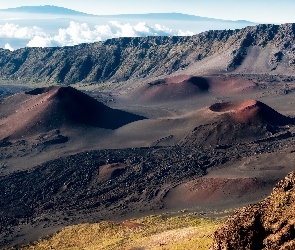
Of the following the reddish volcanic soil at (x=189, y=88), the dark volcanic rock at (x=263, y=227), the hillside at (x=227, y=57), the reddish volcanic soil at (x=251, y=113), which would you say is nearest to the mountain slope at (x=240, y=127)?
the reddish volcanic soil at (x=251, y=113)

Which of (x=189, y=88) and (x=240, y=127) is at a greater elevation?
(x=189, y=88)

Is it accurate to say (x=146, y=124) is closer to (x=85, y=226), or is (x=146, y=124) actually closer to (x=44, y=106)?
(x=44, y=106)

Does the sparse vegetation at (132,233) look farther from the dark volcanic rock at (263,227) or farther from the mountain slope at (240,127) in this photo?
the mountain slope at (240,127)

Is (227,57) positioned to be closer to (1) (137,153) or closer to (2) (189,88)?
(2) (189,88)

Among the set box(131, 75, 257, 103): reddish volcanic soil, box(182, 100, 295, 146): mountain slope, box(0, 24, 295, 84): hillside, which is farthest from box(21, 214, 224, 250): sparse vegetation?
box(0, 24, 295, 84): hillside

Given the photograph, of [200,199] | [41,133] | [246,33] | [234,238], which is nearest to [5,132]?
[41,133]

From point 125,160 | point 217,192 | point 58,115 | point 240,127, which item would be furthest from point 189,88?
point 217,192

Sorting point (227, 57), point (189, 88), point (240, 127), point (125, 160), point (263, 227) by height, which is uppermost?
point (227, 57)

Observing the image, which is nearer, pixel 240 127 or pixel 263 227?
pixel 263 227
